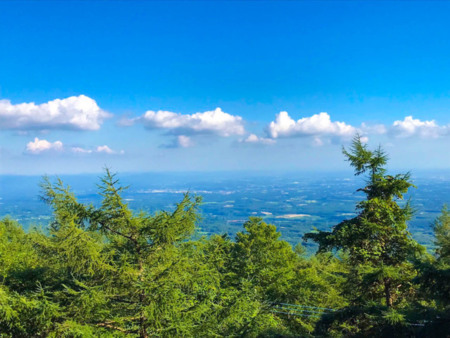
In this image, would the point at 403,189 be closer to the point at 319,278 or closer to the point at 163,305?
the point at 163,305

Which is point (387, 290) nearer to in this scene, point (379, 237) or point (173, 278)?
point (379, 237)

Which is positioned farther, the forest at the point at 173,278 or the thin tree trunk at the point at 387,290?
the thin tree trunk at the point at 387,290

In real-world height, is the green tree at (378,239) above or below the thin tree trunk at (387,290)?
above

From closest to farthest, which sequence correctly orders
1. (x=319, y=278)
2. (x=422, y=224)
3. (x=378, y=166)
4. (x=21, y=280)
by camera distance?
1. (x=21, y=280)
2. (x=378, y=166)
3. (x=319, y=278)
4. (x=422, y=224)

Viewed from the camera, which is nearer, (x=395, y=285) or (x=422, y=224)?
(x=395, y=285)

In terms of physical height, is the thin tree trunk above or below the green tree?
below

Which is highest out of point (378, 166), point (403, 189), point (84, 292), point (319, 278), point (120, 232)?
point (378, 166)

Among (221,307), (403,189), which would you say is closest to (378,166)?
(403,189)

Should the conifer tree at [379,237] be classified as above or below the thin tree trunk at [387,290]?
above
